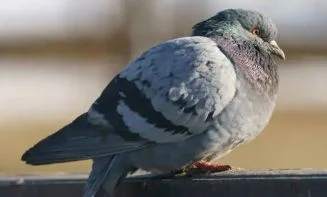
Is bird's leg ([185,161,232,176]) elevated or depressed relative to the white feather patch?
depressed

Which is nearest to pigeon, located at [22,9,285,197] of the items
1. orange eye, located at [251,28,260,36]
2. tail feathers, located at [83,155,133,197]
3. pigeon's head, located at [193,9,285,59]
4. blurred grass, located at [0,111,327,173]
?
tail feathers, located at [83,155,133,197]

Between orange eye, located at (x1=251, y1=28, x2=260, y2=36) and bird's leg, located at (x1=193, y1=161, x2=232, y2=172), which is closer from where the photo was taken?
bird's leg, located at (x1=193, y1=161, x2=232, y2=172)

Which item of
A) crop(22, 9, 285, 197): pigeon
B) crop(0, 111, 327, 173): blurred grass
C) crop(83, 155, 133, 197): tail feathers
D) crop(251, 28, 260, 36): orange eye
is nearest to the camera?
crop(83, 155, 133, 197): tail feathers

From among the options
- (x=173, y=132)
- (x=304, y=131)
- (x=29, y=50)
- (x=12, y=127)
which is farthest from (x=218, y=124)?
(x=29, y=50)

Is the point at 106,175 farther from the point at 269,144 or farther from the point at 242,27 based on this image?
the point at 269,144

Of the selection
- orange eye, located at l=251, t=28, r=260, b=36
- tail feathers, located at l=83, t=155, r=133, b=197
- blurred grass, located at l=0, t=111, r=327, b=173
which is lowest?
blurred grass, located at l=0, t=111, r=327, b=173

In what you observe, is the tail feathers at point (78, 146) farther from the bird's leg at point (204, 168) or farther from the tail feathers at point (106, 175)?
the bird's leg at point (204, 168)

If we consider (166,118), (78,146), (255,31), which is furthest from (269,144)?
(78,146)

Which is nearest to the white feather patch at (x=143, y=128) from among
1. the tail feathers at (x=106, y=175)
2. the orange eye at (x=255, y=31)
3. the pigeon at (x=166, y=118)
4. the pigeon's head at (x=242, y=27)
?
the pigeon at (x=166, y=118)

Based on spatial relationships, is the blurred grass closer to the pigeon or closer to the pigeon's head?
the pigeon's head
